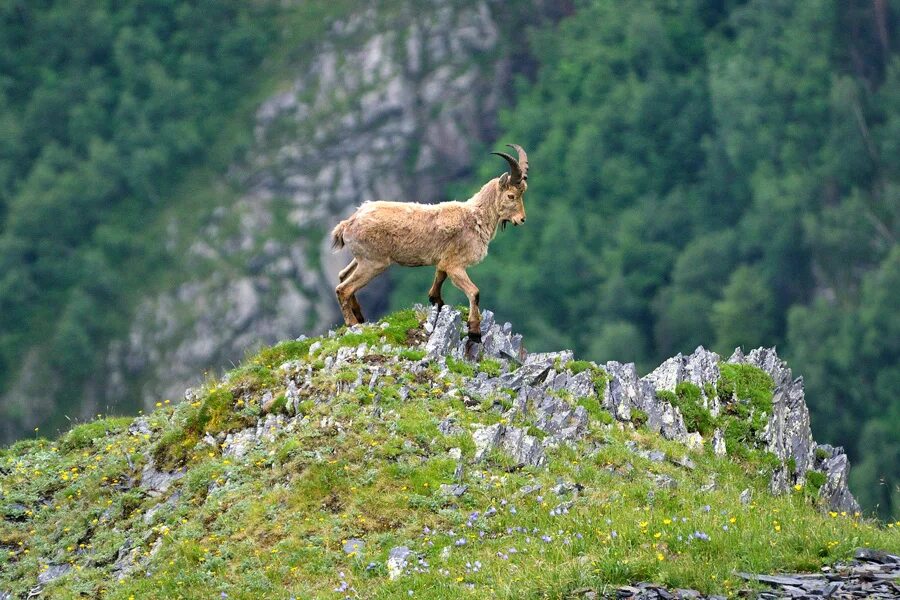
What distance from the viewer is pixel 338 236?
28.4 m

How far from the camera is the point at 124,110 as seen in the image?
14725 centimetres

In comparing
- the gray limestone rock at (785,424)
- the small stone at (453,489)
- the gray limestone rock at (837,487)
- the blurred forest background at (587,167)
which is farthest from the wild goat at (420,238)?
the blurred forest background at (587,167)

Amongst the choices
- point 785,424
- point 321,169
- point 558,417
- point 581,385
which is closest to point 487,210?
point 581,385

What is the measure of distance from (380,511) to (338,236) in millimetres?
6703

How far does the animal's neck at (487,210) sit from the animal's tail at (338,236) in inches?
88.8

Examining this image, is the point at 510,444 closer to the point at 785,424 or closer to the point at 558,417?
the point at 558,417

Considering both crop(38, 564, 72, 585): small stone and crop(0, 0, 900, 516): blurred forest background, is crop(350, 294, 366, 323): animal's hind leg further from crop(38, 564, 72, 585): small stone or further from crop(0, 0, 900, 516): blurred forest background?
crop(0, 0, 900, 516): blurred forest background

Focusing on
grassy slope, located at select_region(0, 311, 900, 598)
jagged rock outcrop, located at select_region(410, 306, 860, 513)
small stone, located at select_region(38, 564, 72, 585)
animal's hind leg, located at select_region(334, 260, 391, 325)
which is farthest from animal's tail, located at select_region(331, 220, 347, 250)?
small stone, located at select_region(38, 564, 72, 585)

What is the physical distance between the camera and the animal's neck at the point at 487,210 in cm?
2875

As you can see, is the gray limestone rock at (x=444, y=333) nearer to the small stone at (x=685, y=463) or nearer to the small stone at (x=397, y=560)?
the small stone at (x=685, y=463)

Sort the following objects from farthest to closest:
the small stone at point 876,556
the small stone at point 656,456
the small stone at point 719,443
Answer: the small stone at point 719,443 < the small stone at point 656,456 < the small stone at point 876,556

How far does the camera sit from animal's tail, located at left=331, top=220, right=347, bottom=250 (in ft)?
92.8

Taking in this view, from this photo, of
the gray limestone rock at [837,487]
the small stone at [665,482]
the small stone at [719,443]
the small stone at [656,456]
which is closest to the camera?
the small stone at [665,482]

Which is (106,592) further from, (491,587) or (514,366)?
(514,366)
